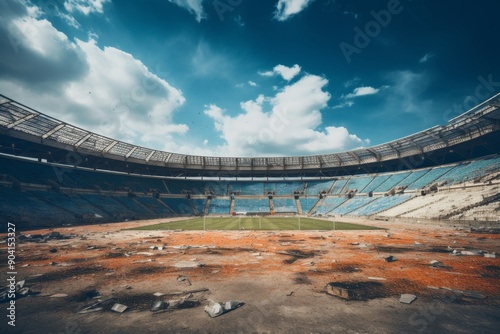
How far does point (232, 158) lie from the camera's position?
55.8 m

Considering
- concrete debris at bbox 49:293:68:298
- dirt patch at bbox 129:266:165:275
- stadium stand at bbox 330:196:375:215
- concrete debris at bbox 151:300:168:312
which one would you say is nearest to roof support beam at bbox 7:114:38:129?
dirt patch at bbox 129:266:165:275

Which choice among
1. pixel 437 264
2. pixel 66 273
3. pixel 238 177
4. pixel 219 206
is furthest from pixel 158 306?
pixel 238 177

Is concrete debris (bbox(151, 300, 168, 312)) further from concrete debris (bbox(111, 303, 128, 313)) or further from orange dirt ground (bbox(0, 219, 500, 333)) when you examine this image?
concrete debris (bbox(111, 303, 128, 313))

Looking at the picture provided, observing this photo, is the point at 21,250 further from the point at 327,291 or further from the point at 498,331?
the point at 498,331

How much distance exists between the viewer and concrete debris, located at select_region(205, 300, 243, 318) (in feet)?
15.7

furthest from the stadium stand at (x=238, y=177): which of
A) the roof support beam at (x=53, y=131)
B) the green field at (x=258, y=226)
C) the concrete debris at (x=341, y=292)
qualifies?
the concrete debris at (x=341, y=292)

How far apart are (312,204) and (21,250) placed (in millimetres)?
49719

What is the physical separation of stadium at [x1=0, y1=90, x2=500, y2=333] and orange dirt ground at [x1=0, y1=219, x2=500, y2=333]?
6 cm

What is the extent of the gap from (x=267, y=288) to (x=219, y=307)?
6.63ft

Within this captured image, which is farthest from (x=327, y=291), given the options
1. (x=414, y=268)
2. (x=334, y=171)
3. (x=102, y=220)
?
(x=334, y=171)

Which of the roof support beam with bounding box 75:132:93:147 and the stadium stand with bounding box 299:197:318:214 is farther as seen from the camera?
the stadium stand with bounding box 299:197:318:214

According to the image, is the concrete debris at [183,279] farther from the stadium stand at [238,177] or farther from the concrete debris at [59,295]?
the stadium stand at [238,177]

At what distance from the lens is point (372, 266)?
8.71 metres

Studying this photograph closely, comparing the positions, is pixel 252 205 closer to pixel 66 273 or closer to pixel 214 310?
pixel 66 273
